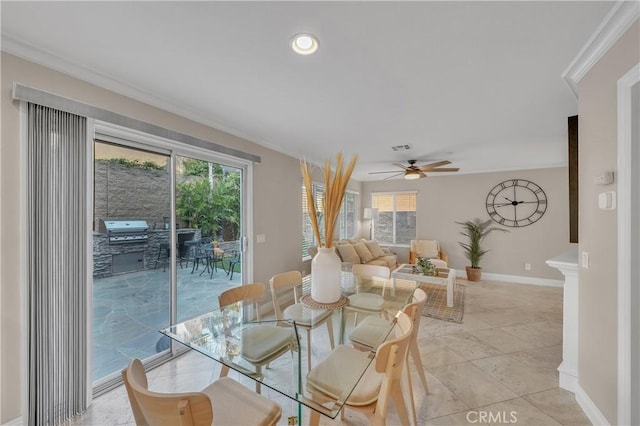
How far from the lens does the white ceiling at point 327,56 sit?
4.18 feet

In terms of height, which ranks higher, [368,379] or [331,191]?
[331,191]

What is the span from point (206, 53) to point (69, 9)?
625mm

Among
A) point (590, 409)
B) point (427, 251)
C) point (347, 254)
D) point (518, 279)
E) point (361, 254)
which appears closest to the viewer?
point (590, 409)

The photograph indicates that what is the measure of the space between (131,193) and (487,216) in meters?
6.30

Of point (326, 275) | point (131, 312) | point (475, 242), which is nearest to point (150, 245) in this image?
point (131, 312)

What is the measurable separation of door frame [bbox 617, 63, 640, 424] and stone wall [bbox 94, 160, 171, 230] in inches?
129

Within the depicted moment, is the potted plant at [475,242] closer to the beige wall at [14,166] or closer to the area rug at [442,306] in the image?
the area rug at [442,306]

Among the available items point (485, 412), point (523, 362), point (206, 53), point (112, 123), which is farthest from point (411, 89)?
point (523, 362)

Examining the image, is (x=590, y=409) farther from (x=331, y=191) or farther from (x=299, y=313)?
(x=331, y=191)

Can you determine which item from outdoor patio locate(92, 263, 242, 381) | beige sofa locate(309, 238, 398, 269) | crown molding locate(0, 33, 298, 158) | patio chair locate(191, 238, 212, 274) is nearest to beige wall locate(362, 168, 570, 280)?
A: beige sofa locate(309, 238, 398, 269)

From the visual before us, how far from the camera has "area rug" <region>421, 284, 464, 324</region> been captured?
138 inches

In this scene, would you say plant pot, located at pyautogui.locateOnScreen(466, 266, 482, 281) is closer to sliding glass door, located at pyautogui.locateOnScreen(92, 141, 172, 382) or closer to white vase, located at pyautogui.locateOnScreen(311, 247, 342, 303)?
white vase, located at pyautogui.locateOnScreen(311, 247, 342, 303)

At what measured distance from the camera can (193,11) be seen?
1.26 m

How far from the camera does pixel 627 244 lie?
137 cm
